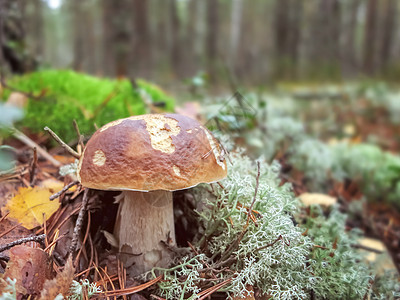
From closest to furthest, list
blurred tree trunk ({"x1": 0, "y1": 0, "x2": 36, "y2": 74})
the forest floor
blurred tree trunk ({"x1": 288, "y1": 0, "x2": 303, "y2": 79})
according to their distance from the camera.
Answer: the forest floor < blurred tree trunk ({"x1": 0, "y1": 0, "x2": 36, "y2": 74}) < blurred tree trunk ({"x1": 288, "y1": 0, "x2": 303, "y2": 79})

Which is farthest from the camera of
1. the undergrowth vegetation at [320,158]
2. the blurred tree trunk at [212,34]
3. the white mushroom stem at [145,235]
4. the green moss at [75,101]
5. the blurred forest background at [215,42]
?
the blurred tree trunk at [212,34]

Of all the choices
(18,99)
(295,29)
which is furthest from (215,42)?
(18,99)

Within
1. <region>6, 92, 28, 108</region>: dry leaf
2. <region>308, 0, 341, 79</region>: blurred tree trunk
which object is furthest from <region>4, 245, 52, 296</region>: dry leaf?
<region>308, 0, 341, 79</region>: blurred tree trunk

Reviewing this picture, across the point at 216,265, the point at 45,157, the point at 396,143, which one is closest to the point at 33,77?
the point at 45,157

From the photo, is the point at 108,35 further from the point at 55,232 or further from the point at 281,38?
the point at 281,38

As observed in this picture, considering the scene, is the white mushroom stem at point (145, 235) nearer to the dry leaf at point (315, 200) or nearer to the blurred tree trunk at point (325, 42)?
the dry leaf at point (315, 200)

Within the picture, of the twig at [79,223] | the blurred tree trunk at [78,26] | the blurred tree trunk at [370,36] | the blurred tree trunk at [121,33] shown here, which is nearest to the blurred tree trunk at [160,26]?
the blurred tree trunk at [78,26]

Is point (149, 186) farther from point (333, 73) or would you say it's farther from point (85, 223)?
point (333, 73)

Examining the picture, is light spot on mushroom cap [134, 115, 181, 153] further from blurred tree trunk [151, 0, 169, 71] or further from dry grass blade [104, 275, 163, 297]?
blurred tree trunk [151, 0, 169, 71]
